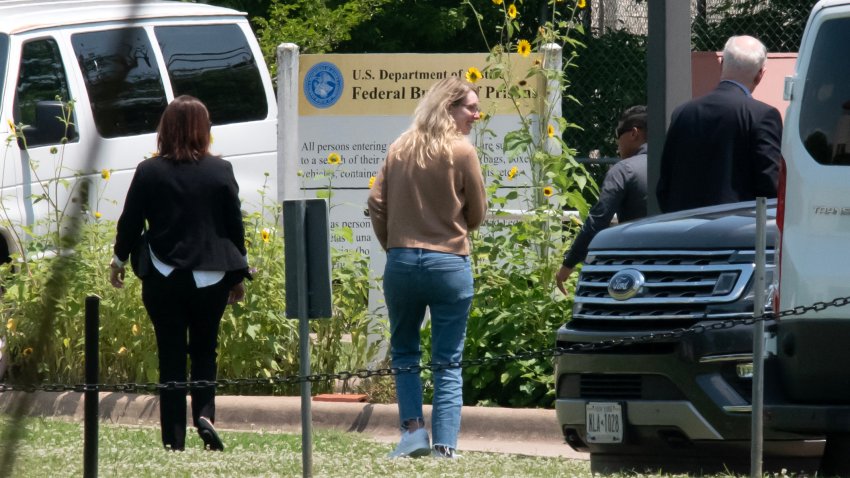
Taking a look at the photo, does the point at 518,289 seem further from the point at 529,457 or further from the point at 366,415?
the point at 529,457

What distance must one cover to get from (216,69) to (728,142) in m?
5.33

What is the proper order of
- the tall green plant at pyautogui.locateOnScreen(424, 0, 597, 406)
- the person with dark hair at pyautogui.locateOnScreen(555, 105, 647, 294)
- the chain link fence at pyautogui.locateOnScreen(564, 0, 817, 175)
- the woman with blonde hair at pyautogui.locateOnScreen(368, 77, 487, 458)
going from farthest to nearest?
the chain link fence at pyautogui.locateOnScreen(564, 0, 817, 175) < the tall green plant at pyautogui.locateOnScreen(424, 0, 597, 406) < the person with dark hair at pyautogui.locateOnScreen(555, 105, 647, 294) < the woman with blonde hair at pyautogui.locateOnScreen(368, 77, 487, 458)

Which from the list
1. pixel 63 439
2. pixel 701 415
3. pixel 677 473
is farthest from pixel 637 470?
pixel 63 439

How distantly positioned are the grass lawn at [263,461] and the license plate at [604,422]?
252mm

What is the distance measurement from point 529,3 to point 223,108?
18.6 ft

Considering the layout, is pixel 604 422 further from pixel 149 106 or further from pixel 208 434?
pixel 149 106

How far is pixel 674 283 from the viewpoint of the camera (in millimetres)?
5543

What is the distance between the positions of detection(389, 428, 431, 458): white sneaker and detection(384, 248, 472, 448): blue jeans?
0.05m

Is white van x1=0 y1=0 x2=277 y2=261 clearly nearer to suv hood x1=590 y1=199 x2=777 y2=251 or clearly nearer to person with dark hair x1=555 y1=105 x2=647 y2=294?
person with dark hair x1=555 y1=105 x2=647 y2=294

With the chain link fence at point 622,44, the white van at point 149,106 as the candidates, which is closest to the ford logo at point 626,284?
the white van at point 149,106

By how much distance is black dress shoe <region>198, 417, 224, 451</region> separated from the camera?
22.3 feet

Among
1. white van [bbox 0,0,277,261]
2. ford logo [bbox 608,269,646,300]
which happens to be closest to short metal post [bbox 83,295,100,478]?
white van [bbox 0,0,277,261]

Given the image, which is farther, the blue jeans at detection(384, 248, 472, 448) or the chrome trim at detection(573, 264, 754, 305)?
the blue jeans at detection(384, 248, 472, 448)

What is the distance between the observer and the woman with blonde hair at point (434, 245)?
250 inches
